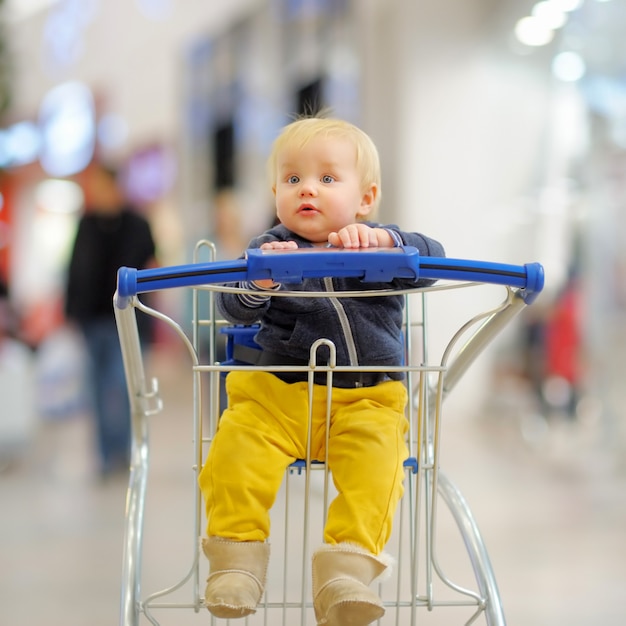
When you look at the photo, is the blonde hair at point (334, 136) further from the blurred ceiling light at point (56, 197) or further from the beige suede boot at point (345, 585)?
the blurred ceiling light at point (56, 197)

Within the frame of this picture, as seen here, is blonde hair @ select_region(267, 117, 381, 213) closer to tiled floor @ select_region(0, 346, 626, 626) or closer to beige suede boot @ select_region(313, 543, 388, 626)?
beige suede boot @ select_region(313, 543, 388, 626)

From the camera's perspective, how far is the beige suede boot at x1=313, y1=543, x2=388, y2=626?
44.9 inches

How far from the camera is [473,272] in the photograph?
113cm

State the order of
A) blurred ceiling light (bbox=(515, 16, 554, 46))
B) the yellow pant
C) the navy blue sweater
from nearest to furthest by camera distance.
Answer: the yellow pant
the navy blue sweater
blurred ceiling light (bbox=(515, 16, 554, 46))

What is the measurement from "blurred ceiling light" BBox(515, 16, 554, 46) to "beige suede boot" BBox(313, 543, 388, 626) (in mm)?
4285

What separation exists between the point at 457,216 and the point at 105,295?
260cm

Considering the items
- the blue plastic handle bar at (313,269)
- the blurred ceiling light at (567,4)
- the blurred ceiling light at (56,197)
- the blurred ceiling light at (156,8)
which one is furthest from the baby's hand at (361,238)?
the blurred ceiling light at (56,197)

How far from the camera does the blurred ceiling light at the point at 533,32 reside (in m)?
4.95

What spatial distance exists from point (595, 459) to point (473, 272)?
11.0 ft

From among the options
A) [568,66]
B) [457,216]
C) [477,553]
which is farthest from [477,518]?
[457,216]

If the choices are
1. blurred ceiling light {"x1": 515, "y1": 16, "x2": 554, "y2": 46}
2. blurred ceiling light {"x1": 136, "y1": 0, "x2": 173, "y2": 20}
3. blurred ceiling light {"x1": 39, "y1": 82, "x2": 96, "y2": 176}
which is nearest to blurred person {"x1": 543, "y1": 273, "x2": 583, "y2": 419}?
blurred ceiling light {"x1": 515, "y1": 16, "x2": 554, "y2": 46}

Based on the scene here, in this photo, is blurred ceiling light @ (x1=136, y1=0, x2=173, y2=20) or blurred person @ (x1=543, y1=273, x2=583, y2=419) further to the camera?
blurred ceiling light @ (x1=136, y1=0, x2=173, y2=20)

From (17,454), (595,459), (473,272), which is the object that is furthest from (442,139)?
(473,272)

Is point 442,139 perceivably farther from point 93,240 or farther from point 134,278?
point 134,278
